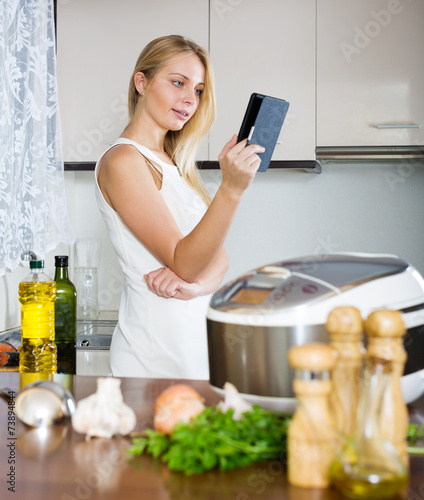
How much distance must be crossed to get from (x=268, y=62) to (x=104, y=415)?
184cm

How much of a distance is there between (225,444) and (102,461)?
14cm

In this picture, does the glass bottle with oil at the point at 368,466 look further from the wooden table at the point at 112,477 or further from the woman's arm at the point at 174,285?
the woman's arm at the point at 174,285

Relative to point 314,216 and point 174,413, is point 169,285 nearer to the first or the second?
point 174,413

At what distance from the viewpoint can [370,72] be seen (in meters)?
2.23

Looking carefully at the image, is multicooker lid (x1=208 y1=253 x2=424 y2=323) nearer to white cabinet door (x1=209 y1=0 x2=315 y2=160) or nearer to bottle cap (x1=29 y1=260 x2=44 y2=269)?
A: bottle cap (x1=29 y1=260 x2=44 y2=269)

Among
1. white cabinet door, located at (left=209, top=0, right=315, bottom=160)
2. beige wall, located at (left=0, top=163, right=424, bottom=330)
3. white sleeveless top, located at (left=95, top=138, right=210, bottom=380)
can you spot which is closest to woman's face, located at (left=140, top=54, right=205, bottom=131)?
white sleeveless top, located at (left=95, top=138, right=210, bottom=380)

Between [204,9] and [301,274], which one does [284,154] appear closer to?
[204,9]

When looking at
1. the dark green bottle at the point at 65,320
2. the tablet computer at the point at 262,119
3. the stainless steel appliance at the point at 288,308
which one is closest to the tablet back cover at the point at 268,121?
the tablet computer at the point at 262,119

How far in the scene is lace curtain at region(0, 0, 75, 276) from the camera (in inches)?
69.8

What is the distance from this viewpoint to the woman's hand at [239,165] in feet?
3.53

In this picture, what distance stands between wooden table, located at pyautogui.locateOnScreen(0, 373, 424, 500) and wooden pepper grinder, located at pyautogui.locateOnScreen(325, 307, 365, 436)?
0.07 meters

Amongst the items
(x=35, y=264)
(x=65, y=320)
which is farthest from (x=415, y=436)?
(x=65, y=320)

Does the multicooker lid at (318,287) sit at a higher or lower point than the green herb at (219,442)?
higher

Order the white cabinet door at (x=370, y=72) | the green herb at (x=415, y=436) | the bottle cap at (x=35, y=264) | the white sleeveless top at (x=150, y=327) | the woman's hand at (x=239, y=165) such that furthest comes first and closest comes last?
the white cabinet door at (x=370, y=72), the white sleeveless top at (x=150, y=327), the bottle cap at (x=35, y=264), the woman's hand at (x=239, y=165), the green herb at (x=415, y=436)
